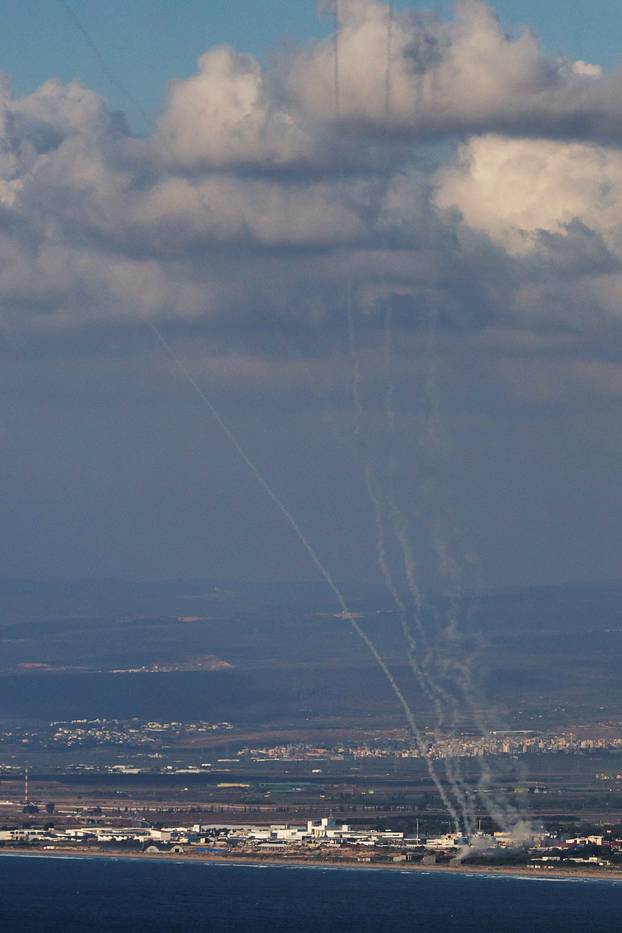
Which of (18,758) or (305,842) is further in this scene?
(18,758)

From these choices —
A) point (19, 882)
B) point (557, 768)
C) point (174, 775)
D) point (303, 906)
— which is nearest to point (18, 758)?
point (174, 775)

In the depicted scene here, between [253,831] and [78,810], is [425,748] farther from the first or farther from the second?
[253,831]

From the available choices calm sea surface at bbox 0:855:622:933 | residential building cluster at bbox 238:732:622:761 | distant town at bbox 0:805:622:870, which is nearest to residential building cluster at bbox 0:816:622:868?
distant town at bbox 0:805:622:870

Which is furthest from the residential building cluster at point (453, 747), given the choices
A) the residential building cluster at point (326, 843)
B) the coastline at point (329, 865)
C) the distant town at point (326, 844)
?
the coastline at point (329, 865)

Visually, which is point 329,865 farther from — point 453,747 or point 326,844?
point 453,747

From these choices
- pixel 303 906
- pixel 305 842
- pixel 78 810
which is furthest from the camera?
pixel 78 810

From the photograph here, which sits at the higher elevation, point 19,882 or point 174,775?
point 174,775

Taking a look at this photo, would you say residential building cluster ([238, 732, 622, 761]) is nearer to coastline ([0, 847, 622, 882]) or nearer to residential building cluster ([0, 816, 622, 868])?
residential building cluster ([0, 816, 622, 868])
